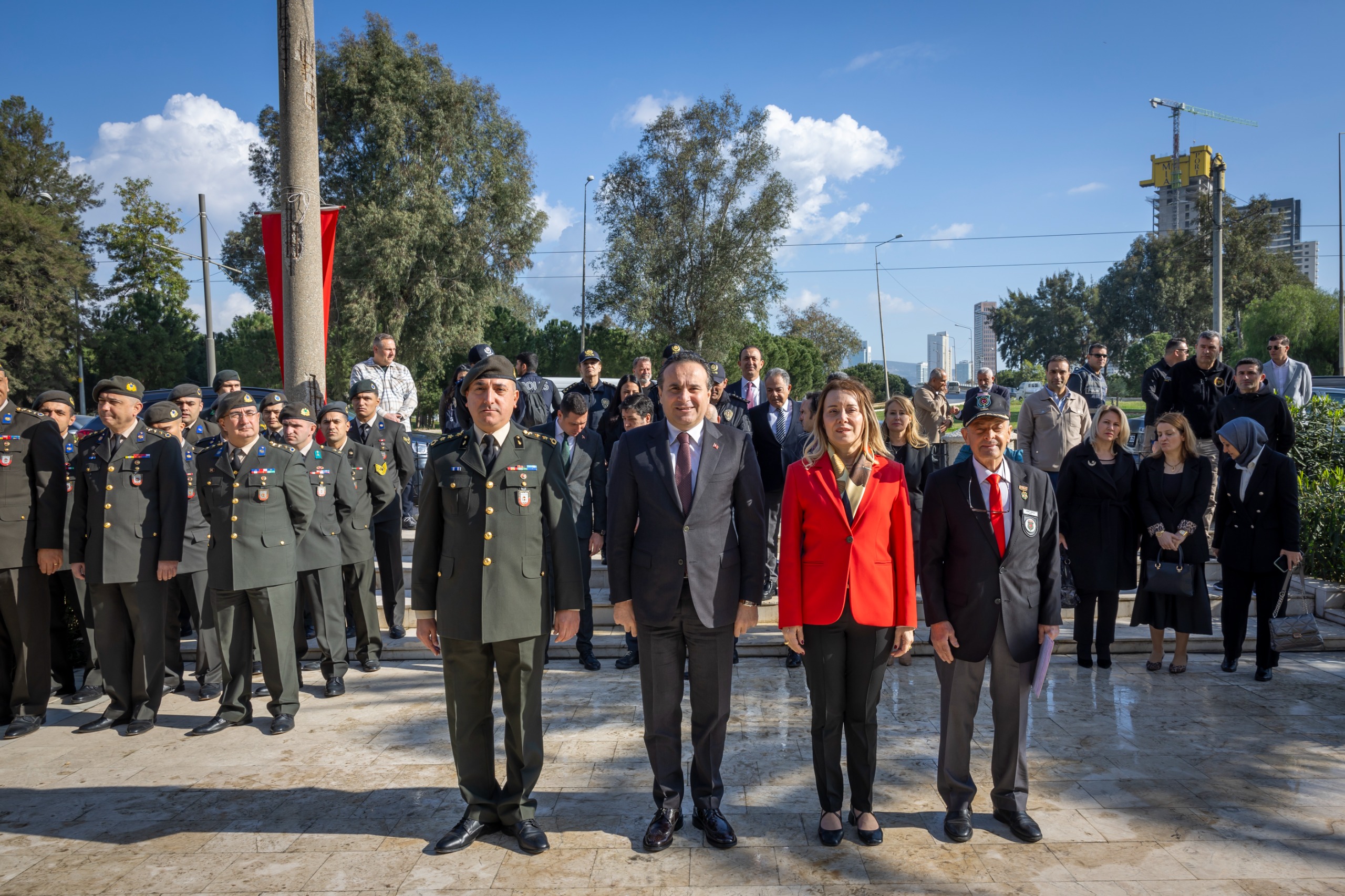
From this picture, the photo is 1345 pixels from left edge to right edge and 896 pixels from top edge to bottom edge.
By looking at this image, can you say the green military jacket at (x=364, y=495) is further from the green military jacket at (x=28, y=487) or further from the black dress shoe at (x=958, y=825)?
the black dress shoe at (x=958, y=825)

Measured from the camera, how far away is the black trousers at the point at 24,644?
5.58 m

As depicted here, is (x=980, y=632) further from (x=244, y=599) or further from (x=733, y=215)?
(x=733, y=215)

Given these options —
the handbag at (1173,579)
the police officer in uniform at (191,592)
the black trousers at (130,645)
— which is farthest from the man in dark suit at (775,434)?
the black trousers at (130,645)

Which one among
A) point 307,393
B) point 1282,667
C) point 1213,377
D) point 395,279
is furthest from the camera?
point 395,279

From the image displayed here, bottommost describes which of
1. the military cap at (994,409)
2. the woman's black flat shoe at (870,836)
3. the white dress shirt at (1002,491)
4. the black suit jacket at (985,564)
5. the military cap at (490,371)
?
the woman's black flat shoe at (870,836)

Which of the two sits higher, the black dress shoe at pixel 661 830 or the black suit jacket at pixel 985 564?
the black suit jacket at pixel 985 564

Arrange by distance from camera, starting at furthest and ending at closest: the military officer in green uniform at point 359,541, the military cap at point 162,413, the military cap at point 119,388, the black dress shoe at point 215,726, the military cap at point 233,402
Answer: the military officer in green uniform at point 359,541 → the military cap at point 162,413 → the military cap at point 119,388 → the military cap at point 233,402 → the black dress shoe at point 215,726

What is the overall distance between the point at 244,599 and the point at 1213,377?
885 cm

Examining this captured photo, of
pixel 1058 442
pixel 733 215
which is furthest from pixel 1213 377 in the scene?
pixel 733 215

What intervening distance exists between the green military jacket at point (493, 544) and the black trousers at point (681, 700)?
432mm

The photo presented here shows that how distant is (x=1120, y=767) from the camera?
4.44 metres

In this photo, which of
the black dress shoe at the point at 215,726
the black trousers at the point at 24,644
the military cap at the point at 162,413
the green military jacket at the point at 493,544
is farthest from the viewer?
the military cap at the point at 162,413

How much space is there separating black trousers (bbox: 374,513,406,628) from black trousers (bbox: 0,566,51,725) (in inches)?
89.2

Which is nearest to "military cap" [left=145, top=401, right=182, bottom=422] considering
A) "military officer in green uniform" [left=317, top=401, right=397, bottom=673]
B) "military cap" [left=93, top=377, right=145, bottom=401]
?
"military cap" [left=93, top=377, right=145, bottom=401]
